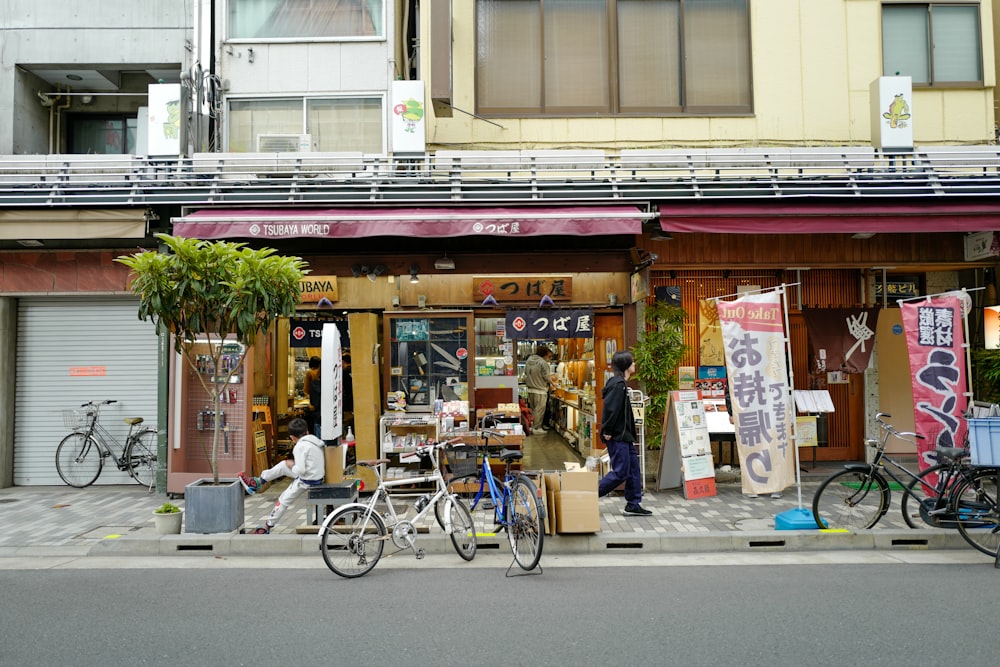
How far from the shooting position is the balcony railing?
1120cm

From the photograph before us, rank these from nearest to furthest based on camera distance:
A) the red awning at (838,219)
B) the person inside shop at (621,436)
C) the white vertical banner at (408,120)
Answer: the person inside shop at (621,436), the red awning at (838,219), the white vertical banner at (408,120)

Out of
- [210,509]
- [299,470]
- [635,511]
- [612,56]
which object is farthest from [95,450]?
[612,56]

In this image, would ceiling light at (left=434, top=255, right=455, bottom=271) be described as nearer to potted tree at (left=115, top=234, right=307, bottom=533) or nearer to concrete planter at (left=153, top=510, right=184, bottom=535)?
potted tree at (left=115, top=234, right=307, bottom=533)

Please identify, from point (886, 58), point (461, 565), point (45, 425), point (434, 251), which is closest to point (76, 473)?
point (45, 425)

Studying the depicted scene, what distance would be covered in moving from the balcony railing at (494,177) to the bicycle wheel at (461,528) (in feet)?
17.7

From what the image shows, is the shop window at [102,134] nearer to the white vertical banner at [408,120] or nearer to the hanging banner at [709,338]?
the white vertical banner at [408,120]

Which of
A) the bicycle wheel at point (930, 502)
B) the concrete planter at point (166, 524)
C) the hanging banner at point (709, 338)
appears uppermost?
the hanging banner at point (709, 338)

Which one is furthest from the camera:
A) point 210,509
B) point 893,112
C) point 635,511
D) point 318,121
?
point 318,121

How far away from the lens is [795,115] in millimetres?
12961

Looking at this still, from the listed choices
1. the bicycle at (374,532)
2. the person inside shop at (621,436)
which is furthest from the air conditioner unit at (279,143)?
the bicycle at (374,532)

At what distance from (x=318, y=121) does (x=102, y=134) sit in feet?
16.4

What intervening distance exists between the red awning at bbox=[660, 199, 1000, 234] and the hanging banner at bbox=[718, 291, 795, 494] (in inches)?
59.8

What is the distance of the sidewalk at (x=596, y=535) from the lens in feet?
27.3

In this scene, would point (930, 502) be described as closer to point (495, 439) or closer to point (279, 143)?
point (495, 439)
